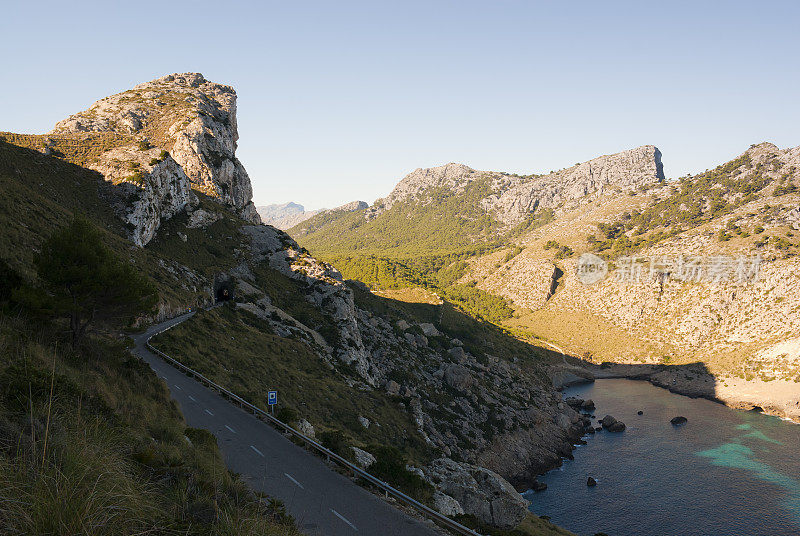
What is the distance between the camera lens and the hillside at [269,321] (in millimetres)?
37219

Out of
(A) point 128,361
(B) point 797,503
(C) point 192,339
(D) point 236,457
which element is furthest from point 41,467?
(B) point 797,503

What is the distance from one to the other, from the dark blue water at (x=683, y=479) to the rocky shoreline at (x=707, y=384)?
15.9 ft

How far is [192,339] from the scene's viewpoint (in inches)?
1593

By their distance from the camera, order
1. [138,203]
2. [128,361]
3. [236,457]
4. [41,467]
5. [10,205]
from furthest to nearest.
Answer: [138,203] < [10,205] < [128,361] < [236,457] < [41,467]

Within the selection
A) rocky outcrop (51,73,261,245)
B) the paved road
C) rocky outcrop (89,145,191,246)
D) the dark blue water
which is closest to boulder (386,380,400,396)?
the dark blue water

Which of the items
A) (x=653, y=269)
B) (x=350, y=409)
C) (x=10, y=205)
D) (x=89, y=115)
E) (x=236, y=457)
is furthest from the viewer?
(x=653, y=269)

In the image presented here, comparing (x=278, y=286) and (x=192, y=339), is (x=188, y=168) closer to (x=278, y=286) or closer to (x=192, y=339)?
(x=278, y=286)

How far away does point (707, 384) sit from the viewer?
113938mm

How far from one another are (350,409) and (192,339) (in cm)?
1829

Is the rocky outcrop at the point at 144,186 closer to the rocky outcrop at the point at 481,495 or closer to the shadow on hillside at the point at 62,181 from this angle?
the shadow on hillside at the point at 62,181

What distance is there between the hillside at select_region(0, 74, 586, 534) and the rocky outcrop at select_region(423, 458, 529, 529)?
0.16 m

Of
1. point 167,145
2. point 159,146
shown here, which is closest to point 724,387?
point 167,145

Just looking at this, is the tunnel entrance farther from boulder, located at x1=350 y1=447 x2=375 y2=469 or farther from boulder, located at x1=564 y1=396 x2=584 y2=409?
boulder, located at x1=564 y1=396 x2=584 y2=409

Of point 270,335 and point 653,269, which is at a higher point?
point 653,269
